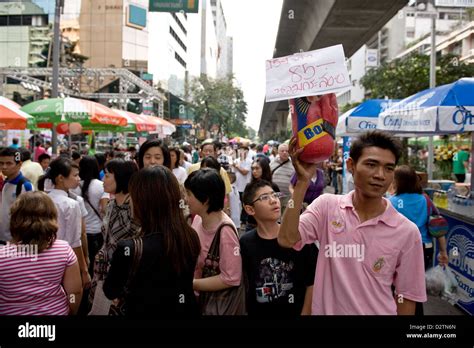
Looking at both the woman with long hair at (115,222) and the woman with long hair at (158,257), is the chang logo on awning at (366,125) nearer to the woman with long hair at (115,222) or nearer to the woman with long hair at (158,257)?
the woman with long hair at (115,222)

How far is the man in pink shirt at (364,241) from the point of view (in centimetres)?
224

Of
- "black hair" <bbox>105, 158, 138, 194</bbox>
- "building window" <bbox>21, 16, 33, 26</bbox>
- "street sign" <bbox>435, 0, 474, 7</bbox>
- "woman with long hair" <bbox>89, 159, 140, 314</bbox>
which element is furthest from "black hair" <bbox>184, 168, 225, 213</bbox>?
"building window" <bbox>21, 16, 33, 26</bbox>

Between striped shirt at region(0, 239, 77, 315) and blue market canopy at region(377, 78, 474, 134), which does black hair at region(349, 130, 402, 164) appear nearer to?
striped shirt at region(0, 239, 77, 315)

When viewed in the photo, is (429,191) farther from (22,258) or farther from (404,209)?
(22,258)

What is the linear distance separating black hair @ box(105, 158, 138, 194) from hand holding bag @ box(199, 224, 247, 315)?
148cm

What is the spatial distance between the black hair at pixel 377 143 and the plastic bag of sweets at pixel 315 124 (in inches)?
6.5

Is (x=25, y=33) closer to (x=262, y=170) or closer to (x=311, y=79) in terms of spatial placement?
(x=262, y=170)

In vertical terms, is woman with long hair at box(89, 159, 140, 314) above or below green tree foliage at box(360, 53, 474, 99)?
below

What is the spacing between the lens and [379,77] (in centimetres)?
3788

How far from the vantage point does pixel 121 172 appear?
4.30 metres

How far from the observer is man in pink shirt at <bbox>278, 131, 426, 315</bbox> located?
2244 mm

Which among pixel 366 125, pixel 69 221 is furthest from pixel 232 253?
pixel 366 125

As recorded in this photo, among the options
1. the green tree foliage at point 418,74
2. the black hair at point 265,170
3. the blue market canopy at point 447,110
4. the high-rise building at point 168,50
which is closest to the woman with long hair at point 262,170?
the black hair at point 265,170

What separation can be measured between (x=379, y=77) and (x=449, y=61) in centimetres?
901
